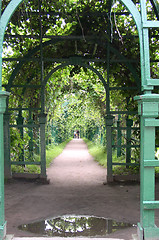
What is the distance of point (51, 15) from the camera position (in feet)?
23.9

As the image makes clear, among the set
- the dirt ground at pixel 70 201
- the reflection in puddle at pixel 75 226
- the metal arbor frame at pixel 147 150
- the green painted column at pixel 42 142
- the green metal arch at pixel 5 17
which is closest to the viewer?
the metal arbor frame at pixel 147 150

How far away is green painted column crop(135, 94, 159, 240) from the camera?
10.6 ft

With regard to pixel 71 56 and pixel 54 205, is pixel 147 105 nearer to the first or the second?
pixel 54 205

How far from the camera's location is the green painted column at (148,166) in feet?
10.6

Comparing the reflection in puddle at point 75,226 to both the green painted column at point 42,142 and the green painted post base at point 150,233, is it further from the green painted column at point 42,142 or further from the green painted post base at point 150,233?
the green painted column at point 42,142

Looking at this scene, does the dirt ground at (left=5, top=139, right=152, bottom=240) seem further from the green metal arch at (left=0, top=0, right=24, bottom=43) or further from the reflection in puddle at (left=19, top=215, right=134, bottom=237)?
the green metal arch at (left=0, top=0, right=24, bottom=43)

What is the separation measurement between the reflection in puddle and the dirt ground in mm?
163

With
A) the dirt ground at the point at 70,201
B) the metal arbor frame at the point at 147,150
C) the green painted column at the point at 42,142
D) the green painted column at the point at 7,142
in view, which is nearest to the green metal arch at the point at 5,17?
the metal arbor frame at the point at 147,150

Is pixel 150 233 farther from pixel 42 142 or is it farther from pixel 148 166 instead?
pixel 42 142

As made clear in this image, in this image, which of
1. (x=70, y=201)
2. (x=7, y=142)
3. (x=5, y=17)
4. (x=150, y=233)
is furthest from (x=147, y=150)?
(x=7, y=142)

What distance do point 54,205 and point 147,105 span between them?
3.32 m

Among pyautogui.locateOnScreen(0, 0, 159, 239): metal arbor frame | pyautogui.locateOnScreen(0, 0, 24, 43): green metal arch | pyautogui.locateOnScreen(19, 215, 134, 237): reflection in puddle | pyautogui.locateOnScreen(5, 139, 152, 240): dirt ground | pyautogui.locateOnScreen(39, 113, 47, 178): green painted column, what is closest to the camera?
pyautogui.locateOnScreen(0, 0, 159, 239): metal arbor frame

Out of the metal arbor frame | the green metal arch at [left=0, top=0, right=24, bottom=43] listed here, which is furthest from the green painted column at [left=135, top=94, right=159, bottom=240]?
the green metal arch at [left=0, top=0, right=24, bottom=43]

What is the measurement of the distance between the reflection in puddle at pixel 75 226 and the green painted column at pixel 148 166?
3.27ft
